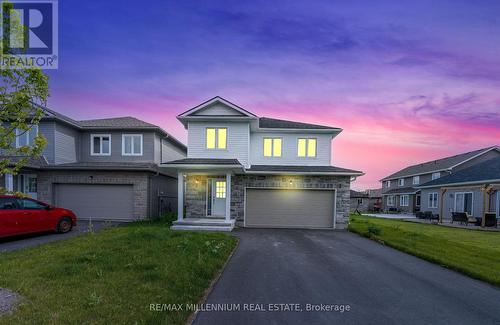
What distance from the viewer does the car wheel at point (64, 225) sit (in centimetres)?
1019

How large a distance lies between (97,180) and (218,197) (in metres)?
7.42

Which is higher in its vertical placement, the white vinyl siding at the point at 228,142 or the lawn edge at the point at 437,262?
the white vinyl siding at the point at 228,142

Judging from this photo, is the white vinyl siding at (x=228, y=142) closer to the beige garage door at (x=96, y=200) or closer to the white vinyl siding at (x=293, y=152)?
the white vinyl siding at (x=293, y=152)

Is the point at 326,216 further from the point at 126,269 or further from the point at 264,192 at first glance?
the point at 126,269

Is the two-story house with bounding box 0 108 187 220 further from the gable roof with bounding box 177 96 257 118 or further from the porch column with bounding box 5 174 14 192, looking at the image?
the gable roof with bounding box 177 96 257 118

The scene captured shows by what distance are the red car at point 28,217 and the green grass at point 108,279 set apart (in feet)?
7.49

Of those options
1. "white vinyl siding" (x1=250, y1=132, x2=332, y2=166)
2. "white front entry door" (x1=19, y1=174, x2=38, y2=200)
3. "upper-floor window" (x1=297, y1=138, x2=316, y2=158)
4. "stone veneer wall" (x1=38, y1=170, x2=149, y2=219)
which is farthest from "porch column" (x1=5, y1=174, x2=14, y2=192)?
"upper-floor window" (x1=297, y1=138, x2=316, y2=158)

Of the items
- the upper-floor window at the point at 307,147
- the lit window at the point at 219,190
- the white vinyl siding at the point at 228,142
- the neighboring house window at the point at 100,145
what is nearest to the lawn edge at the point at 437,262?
the upper-floor window at the point at 307,147

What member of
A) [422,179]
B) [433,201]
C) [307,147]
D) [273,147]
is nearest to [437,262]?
[307,147]

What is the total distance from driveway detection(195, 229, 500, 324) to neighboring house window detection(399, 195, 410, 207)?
1186 inches

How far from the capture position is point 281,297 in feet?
14.9

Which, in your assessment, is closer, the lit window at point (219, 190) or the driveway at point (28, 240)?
the driveway at point (28, 240)

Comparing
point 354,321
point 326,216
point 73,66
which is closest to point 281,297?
point 354,321

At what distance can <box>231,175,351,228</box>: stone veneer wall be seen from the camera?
532 inches
